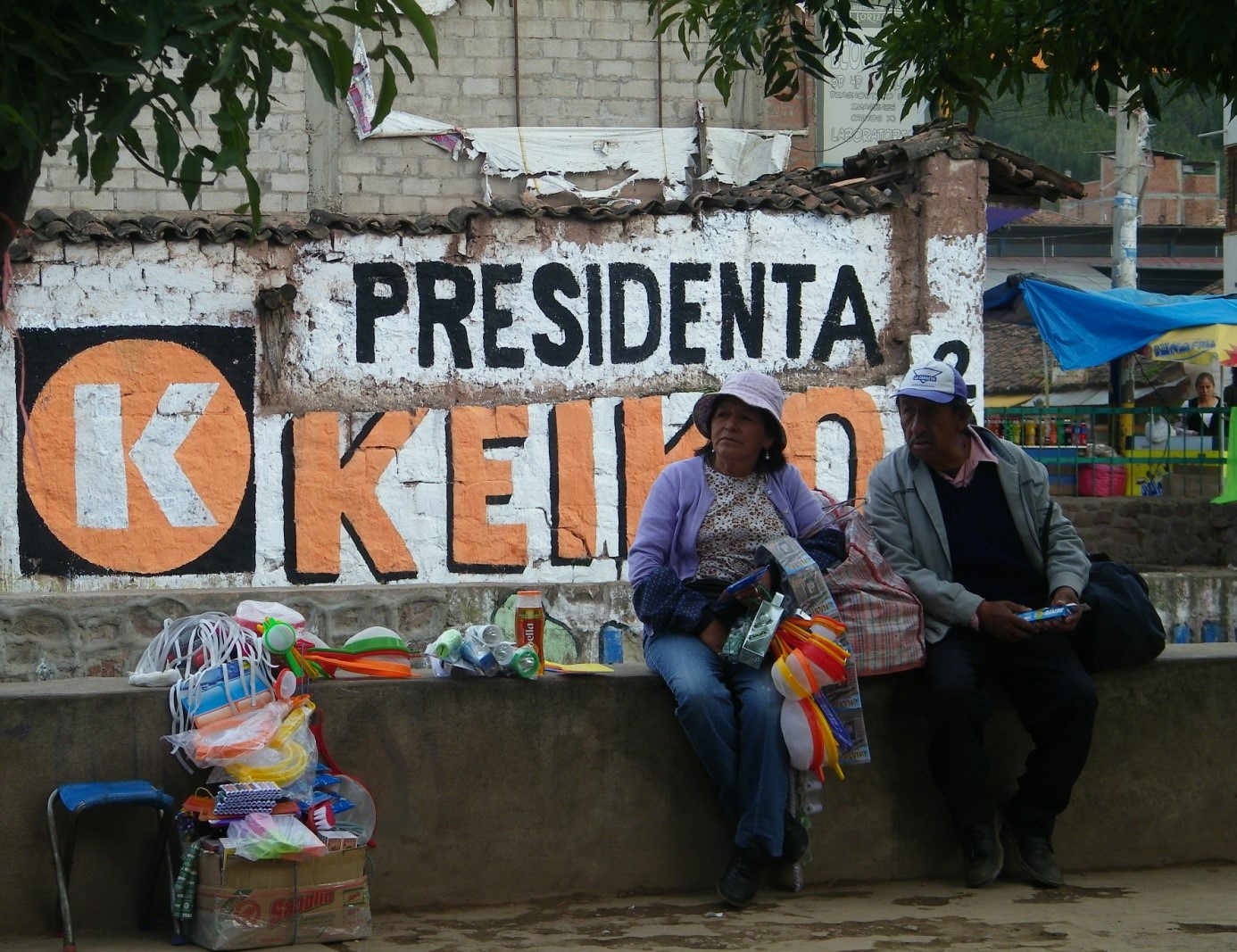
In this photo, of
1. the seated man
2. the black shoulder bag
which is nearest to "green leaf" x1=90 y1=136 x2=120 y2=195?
the seated man

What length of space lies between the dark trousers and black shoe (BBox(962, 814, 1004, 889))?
4 cm

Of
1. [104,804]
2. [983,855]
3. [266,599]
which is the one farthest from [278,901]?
[266,599]

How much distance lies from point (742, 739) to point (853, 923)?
64 centimetres

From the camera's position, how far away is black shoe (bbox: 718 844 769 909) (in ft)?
15.6

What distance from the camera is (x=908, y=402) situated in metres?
5.23

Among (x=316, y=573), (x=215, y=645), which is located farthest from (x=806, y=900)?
(x=316, y=573)

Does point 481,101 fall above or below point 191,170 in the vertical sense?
above

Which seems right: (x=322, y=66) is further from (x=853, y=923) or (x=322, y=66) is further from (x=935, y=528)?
(x=853, y=923)

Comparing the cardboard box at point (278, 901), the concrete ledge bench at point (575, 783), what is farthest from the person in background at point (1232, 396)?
the cardboard box at point (278, 901)

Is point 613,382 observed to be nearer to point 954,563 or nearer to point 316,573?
point 316,573

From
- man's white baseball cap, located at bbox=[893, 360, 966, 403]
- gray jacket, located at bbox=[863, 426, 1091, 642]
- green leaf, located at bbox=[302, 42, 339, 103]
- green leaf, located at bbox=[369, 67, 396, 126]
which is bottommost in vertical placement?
gray jacket, located at bbox=[863, 426, 1091, 642]

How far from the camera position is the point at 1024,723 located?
508cm

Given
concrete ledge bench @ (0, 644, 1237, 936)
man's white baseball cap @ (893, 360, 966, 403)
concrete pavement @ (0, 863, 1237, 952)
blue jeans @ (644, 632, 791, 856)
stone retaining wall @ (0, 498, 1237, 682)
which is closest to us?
concrete pavement @ (0, 863, 1237, 952)

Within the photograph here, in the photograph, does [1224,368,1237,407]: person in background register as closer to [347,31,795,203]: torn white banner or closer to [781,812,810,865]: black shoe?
[347,31,795,203]: torn white banner
